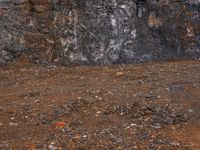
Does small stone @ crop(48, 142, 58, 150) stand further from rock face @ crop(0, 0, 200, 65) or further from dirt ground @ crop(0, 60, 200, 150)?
rock face @ crop(0, 0, 200, 65)

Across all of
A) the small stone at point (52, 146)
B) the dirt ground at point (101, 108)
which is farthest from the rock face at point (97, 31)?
the small stone at point (52, 146)

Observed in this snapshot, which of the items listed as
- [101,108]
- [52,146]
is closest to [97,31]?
[101,108]

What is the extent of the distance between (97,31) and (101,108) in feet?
13.8

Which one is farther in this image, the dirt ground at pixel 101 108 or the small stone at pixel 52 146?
the dirt ground at pixel 101 108

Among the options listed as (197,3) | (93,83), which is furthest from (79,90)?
(197,3)

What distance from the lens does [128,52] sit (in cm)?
1208

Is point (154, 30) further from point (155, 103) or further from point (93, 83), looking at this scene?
point (155, 103)

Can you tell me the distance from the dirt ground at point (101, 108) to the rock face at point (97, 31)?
0.82 metres

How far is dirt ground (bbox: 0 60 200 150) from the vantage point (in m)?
6.94

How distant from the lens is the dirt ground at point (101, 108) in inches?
273

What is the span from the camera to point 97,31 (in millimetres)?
11906

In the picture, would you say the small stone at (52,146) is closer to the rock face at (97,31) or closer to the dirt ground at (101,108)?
the dirt ground at (101,108)

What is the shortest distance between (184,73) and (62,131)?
419cm

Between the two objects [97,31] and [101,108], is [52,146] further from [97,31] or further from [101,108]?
[97,31]
